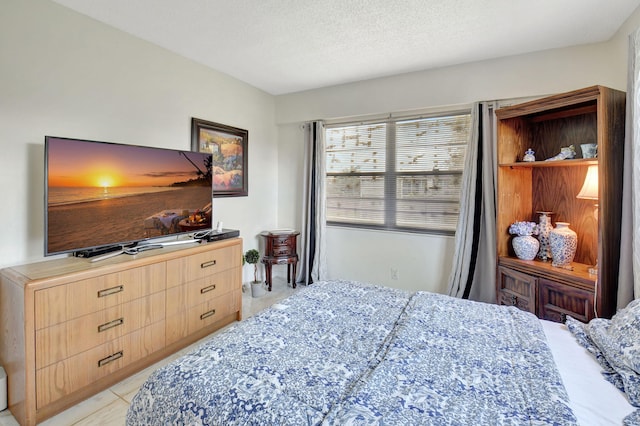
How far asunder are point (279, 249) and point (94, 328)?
84.8 inches

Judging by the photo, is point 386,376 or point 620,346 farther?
point 620,346

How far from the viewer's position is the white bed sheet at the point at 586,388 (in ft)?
3.30

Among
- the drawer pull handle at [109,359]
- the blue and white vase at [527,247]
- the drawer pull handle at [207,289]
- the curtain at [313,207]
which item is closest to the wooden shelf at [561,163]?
the blue and white vase at [527,247]

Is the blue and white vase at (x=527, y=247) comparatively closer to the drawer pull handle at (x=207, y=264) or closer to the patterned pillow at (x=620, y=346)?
the patterned pillow at (x=620, y=346)

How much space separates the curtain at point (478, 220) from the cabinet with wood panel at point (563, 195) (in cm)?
29

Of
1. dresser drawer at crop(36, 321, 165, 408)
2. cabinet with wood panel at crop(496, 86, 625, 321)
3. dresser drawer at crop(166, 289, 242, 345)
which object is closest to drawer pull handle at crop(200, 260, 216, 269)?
dresser drawer at crop(166, 289, 242, 345)

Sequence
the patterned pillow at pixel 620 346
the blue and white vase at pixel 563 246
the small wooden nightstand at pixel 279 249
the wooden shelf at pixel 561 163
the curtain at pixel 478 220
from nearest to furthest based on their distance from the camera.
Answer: the patterned pillow at pixel 620 346
the wooden shelf at pixel 561 163
the blue and white vase at pixel 563 246
the curtain at pixel 478 220
the small wooden nightstand at pixel 279 249

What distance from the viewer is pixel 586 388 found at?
45.1 inches

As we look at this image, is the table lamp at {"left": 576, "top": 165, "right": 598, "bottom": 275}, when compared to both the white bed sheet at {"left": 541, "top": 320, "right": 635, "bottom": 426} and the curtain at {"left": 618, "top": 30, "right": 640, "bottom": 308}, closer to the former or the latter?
the curtain at {"left": 618, "top": 30, "right": 640, "bottom": 308}

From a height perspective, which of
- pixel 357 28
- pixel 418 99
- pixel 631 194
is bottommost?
pixel 631 194

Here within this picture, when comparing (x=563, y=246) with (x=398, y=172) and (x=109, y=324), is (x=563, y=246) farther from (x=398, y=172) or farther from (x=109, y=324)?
(x=109, y=324)

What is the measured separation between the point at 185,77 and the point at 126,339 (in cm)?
240

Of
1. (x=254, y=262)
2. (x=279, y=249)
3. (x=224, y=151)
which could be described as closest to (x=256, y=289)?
(x=254, y=262)

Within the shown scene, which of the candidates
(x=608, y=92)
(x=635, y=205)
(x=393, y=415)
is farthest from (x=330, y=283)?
(x=608, y=92)
